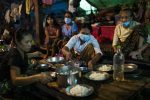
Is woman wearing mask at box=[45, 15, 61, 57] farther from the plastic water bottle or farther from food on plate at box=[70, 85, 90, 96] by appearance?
food on plate at box=[70, 85, 90, 96]

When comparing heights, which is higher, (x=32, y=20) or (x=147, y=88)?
(x=32, y=20)

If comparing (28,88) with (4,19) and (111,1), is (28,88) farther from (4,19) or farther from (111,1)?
(4,19)

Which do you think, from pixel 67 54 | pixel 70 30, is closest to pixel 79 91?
pixel 67 54

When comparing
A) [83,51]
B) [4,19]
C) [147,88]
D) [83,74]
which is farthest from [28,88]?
[4,19]

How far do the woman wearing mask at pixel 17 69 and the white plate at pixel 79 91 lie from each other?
0.43 m

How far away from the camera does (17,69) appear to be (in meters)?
2.81

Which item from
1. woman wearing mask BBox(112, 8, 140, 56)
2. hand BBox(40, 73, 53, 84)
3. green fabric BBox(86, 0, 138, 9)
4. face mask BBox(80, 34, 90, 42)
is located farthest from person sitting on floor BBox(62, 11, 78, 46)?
hand BBox(40, 73, 53, 84)

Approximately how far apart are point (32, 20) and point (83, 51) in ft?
20.5

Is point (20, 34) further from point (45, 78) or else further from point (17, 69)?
point (45, 78)

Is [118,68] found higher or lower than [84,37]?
lower

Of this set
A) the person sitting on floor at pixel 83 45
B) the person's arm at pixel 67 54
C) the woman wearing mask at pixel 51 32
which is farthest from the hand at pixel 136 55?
the woman wearing mask at pixel 51 32

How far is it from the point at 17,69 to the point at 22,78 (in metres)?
0.21

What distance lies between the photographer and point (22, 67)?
2945 millimetres

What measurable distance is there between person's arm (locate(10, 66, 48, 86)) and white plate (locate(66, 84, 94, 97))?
1.40 ft
